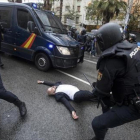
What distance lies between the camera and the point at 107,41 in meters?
1.62

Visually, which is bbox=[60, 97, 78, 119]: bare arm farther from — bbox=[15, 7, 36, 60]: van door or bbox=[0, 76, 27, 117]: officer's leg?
bbox=[15, 7, 36, 60]: van door

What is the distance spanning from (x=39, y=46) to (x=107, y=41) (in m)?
3.66

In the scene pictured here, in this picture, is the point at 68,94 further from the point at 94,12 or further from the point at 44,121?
the point at 94,12

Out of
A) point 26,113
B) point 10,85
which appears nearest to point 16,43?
point 10,85

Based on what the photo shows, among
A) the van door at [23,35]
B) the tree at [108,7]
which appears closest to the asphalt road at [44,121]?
the van door at [23,35]

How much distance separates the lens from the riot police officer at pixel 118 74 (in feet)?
4.96

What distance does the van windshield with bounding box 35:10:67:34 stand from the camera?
5113mm

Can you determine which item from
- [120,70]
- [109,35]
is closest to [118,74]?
[120,70]

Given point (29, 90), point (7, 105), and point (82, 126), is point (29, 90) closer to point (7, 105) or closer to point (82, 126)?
point (7, 105)

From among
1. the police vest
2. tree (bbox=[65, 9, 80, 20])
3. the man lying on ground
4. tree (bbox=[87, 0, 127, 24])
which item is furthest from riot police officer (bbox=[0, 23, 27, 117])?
tree (bbox=[65, 9, 80, 20])

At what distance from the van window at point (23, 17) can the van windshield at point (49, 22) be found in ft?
1.15

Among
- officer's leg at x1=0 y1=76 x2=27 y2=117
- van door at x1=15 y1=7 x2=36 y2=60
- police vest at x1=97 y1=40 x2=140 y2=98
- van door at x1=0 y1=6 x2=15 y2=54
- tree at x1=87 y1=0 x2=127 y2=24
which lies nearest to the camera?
police vest at x1=97 y1=40 x2=140 y2=98

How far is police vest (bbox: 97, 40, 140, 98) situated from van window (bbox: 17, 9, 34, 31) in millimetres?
4277

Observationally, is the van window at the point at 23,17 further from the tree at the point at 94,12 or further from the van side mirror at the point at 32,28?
the tree at the point at 94,12
